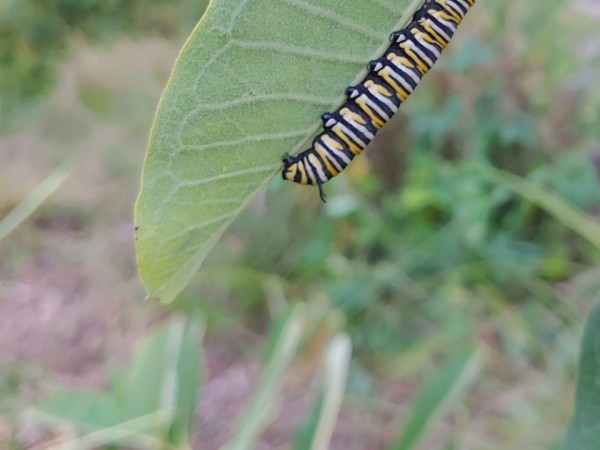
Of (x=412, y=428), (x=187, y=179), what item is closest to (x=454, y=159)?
(x=412, y=428)

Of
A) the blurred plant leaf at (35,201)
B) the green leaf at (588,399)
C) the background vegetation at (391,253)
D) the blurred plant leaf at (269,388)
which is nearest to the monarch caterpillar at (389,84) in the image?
the green leaf at (588,399)

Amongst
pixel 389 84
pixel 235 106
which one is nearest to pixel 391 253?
pixel 389 84

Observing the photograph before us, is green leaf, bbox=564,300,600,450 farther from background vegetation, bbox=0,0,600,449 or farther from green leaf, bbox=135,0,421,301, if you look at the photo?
background vegetation, bbox=0,0,600,449

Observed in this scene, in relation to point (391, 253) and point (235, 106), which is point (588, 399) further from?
point (391, 253)

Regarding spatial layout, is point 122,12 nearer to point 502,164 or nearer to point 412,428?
point 412,428

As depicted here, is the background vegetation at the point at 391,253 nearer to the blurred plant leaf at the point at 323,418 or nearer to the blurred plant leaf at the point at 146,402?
the blurred plant leaf at the point at 146,402

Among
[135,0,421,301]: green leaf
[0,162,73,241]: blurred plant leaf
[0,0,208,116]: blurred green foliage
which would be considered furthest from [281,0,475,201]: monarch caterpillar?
[0,162,73,241]: blurred plant leaf
